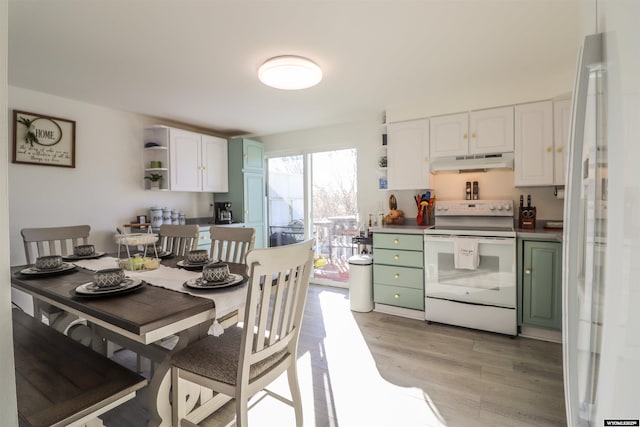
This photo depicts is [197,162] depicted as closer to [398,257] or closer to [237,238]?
[237,238]

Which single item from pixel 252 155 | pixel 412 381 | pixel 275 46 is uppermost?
pixel 275 46

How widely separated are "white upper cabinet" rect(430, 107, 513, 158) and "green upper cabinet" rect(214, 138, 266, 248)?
254 centimetres

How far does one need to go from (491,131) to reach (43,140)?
4327 mm

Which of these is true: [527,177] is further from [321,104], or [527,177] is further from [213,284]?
[213,284]

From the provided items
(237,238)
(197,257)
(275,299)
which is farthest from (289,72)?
(275,299)

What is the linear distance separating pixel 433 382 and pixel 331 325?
114 centimetres

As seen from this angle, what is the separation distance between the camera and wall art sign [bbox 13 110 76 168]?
282cm

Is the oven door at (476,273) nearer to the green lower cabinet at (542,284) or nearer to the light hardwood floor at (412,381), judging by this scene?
the green lower cabinet at (542,284)

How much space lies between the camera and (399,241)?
3.23m

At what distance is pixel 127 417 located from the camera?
1.76 metres

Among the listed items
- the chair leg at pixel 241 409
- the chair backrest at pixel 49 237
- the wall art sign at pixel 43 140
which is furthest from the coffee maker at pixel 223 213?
the chair leg at pixel 241 409

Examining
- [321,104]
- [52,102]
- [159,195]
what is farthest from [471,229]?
[52,102]

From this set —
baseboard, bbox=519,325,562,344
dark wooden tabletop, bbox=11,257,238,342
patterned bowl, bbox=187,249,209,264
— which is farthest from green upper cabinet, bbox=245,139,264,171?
baseboard, bbox=519,325,562,344

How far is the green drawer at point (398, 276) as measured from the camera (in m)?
3.14
